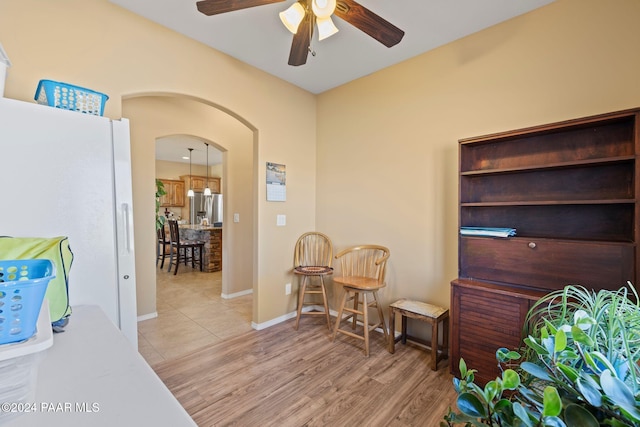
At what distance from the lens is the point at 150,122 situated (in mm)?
3299

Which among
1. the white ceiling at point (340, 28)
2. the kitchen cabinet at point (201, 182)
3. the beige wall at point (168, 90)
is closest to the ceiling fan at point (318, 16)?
the white ceiling at point (340, 28)

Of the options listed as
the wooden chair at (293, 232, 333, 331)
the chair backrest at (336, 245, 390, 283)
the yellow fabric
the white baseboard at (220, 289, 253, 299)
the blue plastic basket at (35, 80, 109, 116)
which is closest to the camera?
the yellow fabric

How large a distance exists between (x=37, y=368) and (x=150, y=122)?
10.7 ft

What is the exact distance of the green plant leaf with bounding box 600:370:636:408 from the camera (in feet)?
1.50

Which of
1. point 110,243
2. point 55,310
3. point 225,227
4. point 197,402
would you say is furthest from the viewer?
point 225,227

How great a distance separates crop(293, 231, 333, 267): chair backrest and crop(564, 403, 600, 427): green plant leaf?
2.83m

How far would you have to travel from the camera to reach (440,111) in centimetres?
248

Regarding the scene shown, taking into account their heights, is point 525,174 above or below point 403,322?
above

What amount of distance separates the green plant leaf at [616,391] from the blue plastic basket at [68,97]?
2217 millimetres

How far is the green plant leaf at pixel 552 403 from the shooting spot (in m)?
0.46

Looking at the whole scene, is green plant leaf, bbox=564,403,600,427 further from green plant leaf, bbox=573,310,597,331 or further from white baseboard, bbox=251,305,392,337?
white baseboard, bbox=251,305,392,337

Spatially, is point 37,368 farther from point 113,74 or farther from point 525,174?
point 525,174

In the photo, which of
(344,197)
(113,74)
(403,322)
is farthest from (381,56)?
(403,322)

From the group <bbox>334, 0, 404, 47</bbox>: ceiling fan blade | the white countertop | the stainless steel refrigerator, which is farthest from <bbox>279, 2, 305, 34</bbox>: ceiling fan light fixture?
the stainless steel refrigerator
